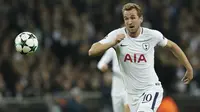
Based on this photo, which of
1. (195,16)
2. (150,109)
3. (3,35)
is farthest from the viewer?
(195,16)

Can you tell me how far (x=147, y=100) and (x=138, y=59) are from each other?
627mm

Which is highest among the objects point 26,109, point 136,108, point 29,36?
point 29,36

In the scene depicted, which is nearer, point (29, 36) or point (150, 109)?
point (150, 109)

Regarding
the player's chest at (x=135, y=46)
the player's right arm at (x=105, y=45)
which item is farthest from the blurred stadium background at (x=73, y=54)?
the player's right arm at (x=105, y=45)

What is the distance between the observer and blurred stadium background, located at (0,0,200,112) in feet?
58.0

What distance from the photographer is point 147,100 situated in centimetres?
1011

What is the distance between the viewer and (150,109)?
10.0m

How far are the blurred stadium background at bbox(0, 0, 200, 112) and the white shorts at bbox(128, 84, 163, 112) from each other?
6288mm

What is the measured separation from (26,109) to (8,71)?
50.5 inches

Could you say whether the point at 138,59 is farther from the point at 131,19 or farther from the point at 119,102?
the point at 119,102

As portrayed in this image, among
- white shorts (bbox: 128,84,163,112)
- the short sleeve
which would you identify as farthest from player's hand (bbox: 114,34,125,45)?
white shorts (bbox: 128,84,163,112)

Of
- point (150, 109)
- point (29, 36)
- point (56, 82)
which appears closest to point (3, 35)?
point (56, 82)

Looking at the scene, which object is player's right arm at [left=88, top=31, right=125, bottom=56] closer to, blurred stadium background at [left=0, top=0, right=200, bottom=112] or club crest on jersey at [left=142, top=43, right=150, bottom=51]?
club crest on jersey at [left=142, top=43, right=150, bottom=51]

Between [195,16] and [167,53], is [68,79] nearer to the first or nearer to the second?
[167,53]
